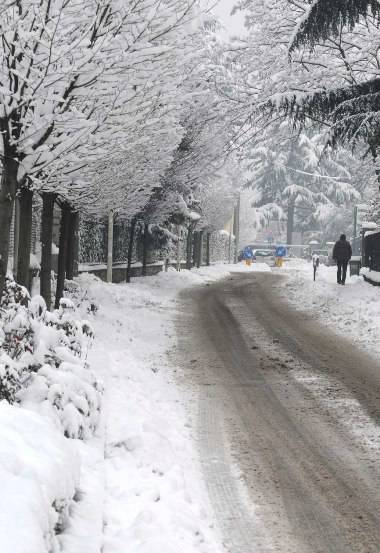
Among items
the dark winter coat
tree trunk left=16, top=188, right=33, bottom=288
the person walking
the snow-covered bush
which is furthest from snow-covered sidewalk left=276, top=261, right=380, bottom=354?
the snow-covered bush

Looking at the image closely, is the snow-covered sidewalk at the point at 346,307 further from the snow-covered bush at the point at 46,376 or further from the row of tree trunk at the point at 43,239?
the snow-covered bush at the point at 46,376

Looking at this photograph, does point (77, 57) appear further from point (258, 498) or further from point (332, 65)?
point (332, 65)

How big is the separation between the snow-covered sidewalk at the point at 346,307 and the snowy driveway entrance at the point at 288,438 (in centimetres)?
65

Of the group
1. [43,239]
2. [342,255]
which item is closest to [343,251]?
[342,255]

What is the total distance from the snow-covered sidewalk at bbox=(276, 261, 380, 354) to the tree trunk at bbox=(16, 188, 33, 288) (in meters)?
6.21

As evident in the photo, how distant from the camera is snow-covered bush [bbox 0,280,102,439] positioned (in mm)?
5504

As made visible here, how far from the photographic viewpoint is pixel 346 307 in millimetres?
18359

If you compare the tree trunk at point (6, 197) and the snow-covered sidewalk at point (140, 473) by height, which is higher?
the tree trunk at point (6, 197)

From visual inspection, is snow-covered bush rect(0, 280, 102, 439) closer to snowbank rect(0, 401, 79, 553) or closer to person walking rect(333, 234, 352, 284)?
snowbank rect(0, 401, 79, 553)

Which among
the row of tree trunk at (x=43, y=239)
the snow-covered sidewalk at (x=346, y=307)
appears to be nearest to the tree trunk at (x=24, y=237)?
the row of tree trunk at (x=43, y=239)

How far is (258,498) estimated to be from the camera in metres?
5.24

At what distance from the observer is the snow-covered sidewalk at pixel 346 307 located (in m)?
14.0

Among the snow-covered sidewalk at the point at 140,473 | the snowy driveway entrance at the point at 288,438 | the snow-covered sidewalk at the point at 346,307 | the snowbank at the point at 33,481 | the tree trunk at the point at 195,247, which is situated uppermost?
the tree trunk at the point at 195,247

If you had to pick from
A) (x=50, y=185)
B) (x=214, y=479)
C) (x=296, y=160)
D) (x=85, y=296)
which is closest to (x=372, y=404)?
(x=214, y=479)
